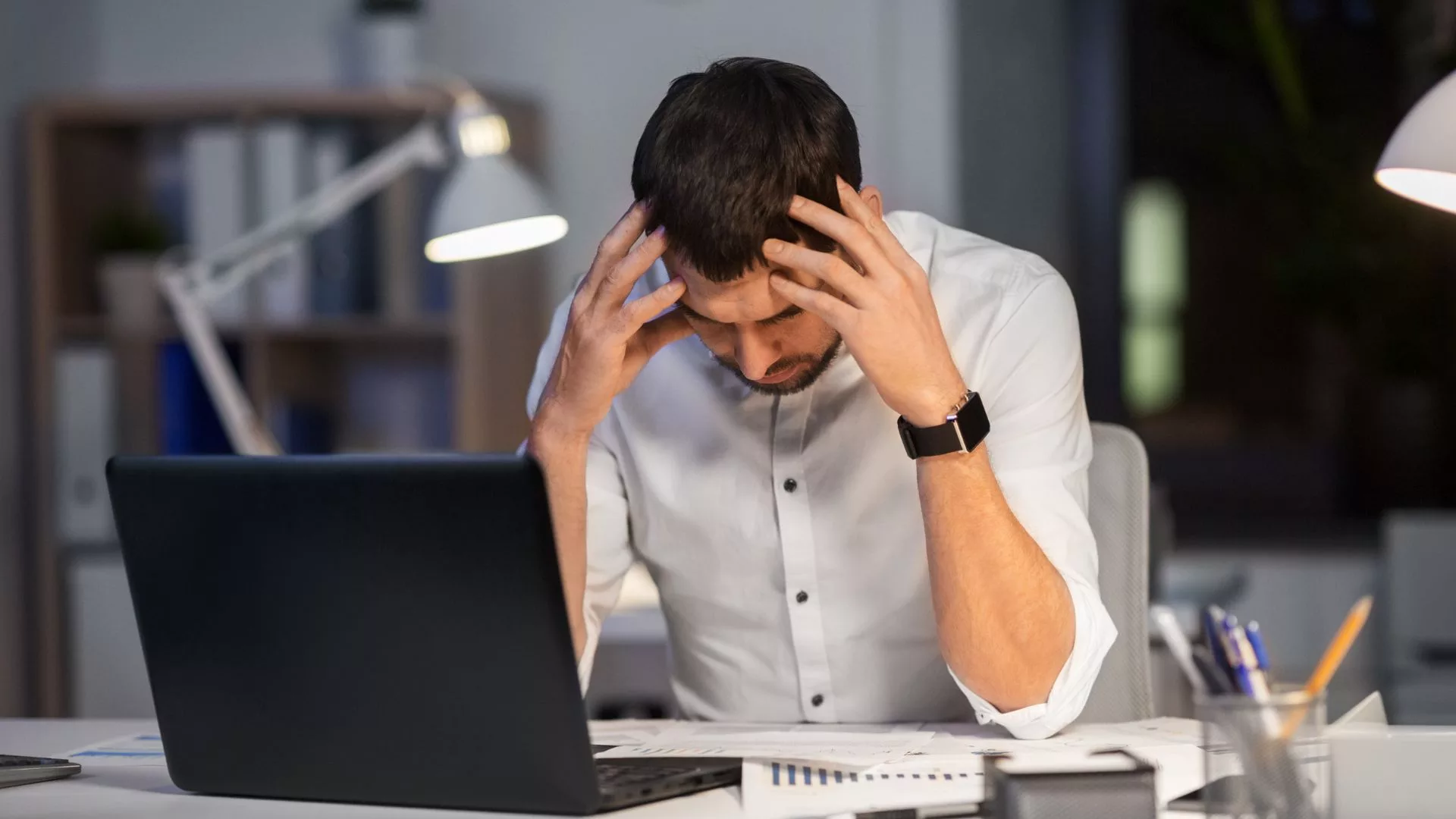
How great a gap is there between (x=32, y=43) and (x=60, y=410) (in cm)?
84

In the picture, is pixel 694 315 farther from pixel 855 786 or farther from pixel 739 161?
pixel 855 786

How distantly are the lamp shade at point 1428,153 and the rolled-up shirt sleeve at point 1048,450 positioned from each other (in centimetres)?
33

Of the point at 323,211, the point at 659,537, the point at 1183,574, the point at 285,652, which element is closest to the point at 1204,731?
the point at 285,652

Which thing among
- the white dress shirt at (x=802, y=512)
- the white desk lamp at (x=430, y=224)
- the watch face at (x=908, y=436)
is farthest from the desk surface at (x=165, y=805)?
the white desk lamp at (x=430, y=224)

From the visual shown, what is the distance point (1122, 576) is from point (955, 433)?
30cm

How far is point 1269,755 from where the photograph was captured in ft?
3.05

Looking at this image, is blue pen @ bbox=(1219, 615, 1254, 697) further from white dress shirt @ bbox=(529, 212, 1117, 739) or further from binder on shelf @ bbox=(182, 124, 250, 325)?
binder on shelf @ bbox=(182, 124, 250, 325)

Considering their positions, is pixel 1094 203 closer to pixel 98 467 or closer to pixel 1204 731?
pixel 98 467

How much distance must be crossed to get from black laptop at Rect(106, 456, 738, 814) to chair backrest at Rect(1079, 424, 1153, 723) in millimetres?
513

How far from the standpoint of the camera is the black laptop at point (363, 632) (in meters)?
0.98

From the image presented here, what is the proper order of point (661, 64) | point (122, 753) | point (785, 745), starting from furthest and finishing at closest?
1. point (661, 64)
2. point (122, 753)
3. point (785, 745)

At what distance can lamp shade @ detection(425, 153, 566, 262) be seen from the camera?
7.34ft

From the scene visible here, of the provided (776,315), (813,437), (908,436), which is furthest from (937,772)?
(813,437)

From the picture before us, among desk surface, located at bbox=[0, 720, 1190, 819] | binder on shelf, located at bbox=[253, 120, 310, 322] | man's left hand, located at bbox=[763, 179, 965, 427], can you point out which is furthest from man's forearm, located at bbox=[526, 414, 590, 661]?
binder on shelf, located at bbox=[253, 120, 310, 322]
